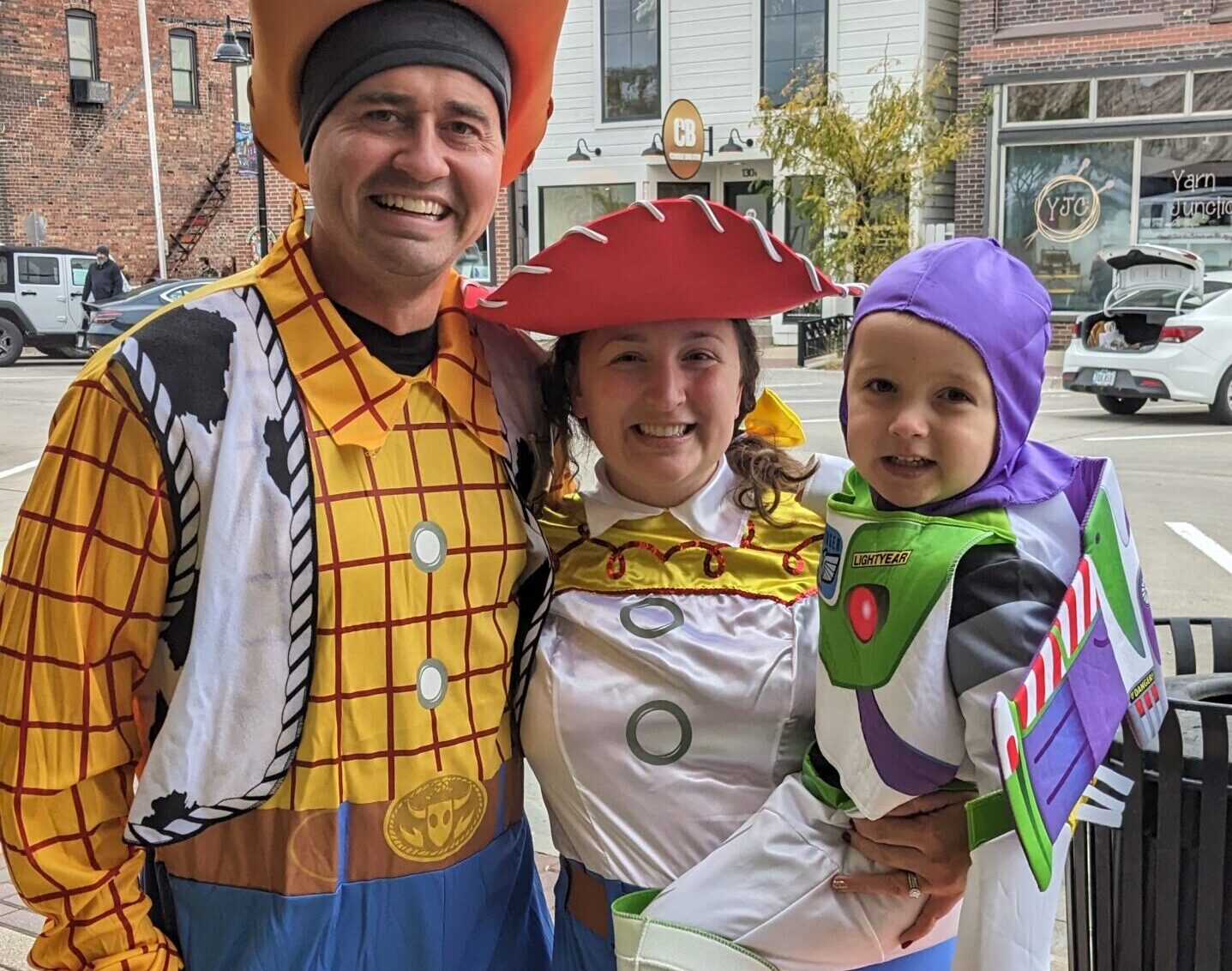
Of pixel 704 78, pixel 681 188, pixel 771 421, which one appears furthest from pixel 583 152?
pixel 771 421

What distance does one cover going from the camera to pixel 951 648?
5.46ft

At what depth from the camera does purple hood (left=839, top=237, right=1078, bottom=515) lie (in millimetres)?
1728

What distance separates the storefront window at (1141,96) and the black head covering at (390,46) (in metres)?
18.1

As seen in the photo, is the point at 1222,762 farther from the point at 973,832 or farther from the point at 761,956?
the point at 761,956

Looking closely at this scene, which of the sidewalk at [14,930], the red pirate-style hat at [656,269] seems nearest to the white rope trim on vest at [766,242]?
the red pirate-style hat at [656,269]

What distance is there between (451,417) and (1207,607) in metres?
5.28

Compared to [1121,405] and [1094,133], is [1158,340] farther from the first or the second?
[1094,133]

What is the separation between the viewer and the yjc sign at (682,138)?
19.8 metres

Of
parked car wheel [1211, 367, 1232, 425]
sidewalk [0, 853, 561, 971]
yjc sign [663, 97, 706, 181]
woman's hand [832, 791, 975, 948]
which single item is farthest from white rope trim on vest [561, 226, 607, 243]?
yjc sign [663, 97, 706, 181]

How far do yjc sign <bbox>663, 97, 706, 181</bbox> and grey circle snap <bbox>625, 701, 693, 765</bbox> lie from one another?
61.3ft

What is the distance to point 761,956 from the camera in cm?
179

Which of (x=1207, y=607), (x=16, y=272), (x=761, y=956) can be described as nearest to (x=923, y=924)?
(x=761, y=956)

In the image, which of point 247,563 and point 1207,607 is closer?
point 247,563

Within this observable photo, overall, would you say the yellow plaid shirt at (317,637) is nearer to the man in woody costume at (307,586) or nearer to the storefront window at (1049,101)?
the man in woody costume at (307,586)
